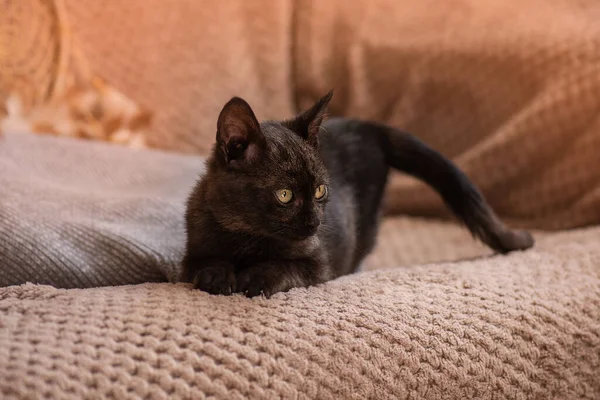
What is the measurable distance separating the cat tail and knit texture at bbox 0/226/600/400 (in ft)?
0.63

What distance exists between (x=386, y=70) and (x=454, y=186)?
25.4 inches

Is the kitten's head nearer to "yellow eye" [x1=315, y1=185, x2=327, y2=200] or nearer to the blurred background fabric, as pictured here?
"yellow eye" [x1=315, y1=185, x2=327, y2=200]

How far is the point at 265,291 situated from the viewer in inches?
35.5

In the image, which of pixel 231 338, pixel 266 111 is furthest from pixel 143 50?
pixel 231 338

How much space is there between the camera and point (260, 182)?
0.92 metres

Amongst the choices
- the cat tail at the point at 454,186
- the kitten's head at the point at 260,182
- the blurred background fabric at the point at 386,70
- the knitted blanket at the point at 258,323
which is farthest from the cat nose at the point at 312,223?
the blurred background fabric at the point at 386,70

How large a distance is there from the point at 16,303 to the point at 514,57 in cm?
138

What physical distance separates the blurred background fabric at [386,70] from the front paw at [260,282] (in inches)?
33.5

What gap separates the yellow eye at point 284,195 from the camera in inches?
36.3

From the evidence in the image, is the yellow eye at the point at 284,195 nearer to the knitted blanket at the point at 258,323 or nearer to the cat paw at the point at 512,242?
the knitted blanket at the point at 258,323

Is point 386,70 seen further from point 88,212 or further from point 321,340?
point 321,340

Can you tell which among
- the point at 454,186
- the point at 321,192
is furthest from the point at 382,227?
the point at 321,192

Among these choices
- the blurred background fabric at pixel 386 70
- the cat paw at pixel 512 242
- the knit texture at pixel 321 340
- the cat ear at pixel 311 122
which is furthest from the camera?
the blurred background fabric at pixel 386 70

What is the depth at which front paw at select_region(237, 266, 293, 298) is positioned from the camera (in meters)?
0.90
